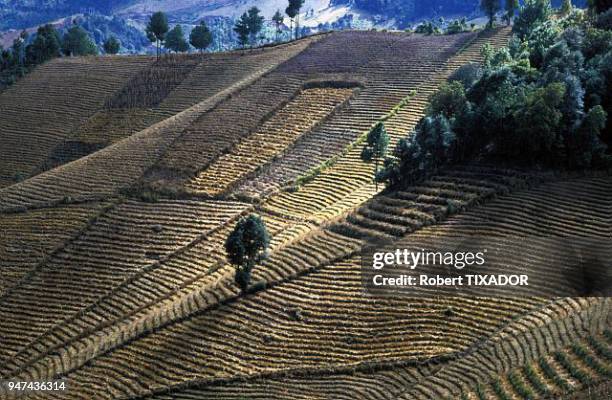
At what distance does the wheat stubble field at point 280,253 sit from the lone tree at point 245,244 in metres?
1.27

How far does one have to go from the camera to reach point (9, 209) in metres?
63.2

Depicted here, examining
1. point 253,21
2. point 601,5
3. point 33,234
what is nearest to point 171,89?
point 253,21

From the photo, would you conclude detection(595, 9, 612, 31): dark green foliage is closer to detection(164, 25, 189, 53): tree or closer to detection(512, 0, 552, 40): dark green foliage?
detection(512, 0, 552, 40): dark green foliage

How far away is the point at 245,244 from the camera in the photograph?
46.1 meters

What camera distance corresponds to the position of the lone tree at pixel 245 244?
4584 centimetres

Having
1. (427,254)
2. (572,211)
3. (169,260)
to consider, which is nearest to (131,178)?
(169,260)

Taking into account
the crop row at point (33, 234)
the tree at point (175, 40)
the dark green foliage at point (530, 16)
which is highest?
the dark green foliage at point (530, 16)

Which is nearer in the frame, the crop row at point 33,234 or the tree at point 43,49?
the crop row at point 33,234

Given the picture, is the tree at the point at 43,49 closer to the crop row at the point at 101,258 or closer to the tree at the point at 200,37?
the tree at the point at 200,37

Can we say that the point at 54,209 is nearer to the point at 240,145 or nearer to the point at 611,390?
the point at 240,145

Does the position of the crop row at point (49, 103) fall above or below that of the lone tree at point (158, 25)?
below

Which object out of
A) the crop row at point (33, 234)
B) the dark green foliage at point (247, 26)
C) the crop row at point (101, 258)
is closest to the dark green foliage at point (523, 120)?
the crop row at point (101, 258)

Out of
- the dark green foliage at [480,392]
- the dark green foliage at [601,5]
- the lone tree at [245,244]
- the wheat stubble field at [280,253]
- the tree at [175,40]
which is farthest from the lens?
the tree at [175,40]

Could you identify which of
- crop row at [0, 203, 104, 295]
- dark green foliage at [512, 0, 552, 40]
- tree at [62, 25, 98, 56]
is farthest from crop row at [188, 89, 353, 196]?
tree at [62, 25, 98, 56]
